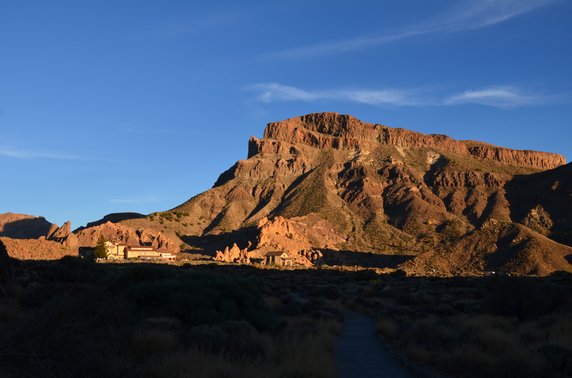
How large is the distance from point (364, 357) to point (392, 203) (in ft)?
404

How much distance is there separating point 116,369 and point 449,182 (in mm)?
145847

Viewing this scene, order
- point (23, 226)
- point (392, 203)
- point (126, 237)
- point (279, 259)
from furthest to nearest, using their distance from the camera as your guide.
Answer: point (23, 226)
point (392, 203)
point (126, 237)
point (279, 259)

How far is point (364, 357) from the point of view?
15.4 meters

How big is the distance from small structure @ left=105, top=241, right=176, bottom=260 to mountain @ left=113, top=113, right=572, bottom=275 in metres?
14.3

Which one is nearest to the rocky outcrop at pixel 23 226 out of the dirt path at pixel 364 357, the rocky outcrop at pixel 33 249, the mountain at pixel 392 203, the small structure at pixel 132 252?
the mountain at pixel 392 203

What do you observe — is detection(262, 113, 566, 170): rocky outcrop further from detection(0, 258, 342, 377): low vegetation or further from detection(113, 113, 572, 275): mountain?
detection(0, 258, 342, 377): low vegetation

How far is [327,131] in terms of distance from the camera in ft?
631

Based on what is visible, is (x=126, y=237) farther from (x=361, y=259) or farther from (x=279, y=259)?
(x=361, y=259)

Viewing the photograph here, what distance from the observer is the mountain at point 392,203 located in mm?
89188

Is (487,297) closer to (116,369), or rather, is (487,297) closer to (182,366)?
(182,366)

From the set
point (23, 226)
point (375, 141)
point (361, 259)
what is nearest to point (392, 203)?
point (361, 259)

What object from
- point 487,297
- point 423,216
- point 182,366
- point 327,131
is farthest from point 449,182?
point 182,366

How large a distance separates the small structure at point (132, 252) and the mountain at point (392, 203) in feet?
47.0

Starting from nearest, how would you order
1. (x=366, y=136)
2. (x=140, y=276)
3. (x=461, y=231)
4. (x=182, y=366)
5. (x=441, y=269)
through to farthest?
(x=182, y=366) → (x=140, y=276) → (x=441, y=269) → (x=461, y=231) → (x=366, y=136)
